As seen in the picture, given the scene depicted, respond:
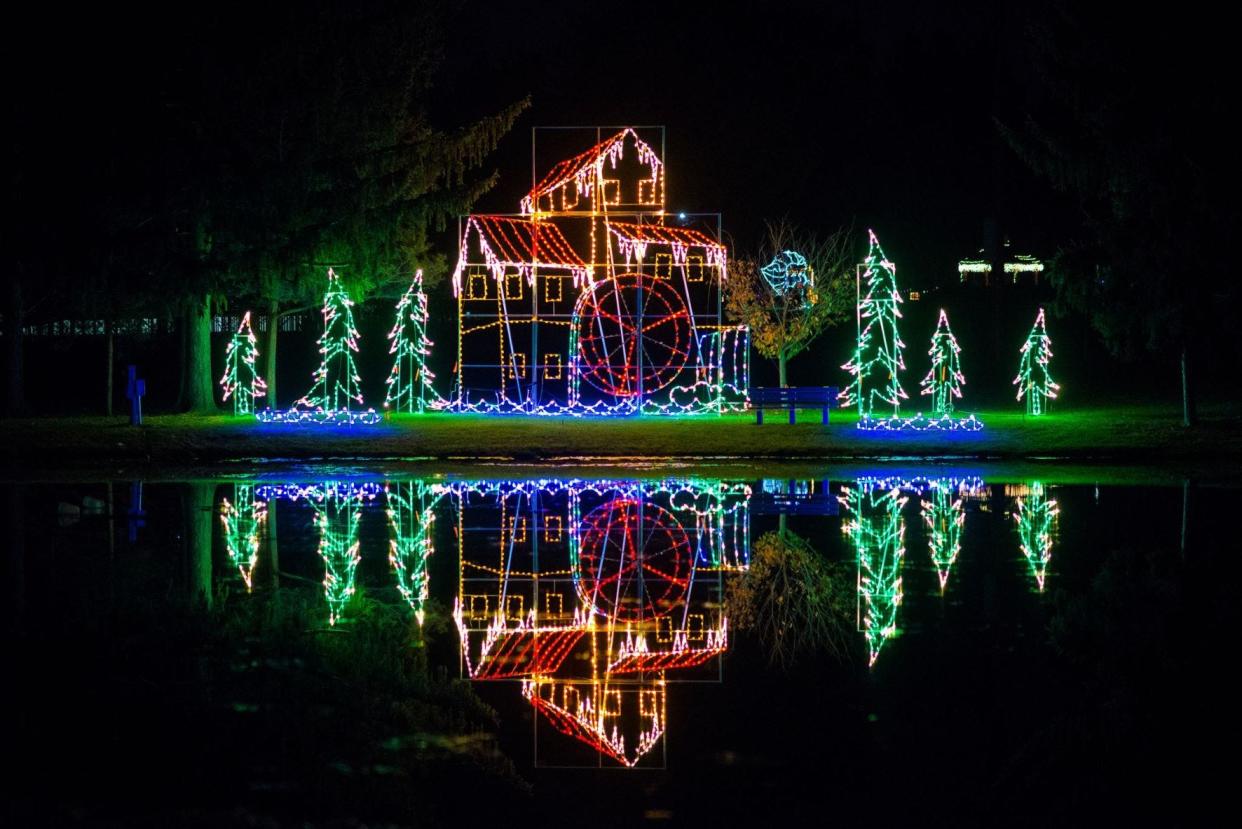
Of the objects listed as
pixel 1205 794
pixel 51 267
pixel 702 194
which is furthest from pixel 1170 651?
pixel 702 194

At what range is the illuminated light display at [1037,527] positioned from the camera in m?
13.0

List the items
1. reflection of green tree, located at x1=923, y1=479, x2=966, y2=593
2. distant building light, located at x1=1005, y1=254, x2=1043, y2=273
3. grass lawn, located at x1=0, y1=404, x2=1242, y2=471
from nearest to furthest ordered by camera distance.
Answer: reflection of green tree, located at x1=923, y1=479, x2=966, y2=593 < grass lawn, located at x1=0, y1=404, x2=1242, y2=471 < distant building light, located at x1=1005, y1=254, x2=1043, y2=273

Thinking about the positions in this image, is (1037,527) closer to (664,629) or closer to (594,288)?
(664,629)

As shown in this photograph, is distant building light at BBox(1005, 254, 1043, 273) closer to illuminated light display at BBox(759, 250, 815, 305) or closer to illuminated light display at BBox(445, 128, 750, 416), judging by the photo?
illuminated light display at BBox(445, 128, 750, 416)

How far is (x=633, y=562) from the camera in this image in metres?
13.5

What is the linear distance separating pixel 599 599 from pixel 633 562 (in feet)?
6.02

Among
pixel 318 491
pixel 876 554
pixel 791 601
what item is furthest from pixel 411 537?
pixel 318 491

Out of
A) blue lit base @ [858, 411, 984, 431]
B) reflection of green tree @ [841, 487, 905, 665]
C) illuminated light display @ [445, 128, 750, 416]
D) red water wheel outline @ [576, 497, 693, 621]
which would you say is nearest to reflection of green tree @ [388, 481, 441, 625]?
red water wheel outline @ [576, 497, 693, 621]

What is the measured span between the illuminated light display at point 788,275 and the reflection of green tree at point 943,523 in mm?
21490

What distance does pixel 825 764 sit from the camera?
284 inches

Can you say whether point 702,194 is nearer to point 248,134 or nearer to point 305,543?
point 248,134

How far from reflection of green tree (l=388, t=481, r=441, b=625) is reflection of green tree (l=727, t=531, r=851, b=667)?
2.39 metres

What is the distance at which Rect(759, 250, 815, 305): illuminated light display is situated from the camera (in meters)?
42.1

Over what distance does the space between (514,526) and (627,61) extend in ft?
142
